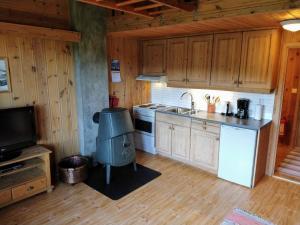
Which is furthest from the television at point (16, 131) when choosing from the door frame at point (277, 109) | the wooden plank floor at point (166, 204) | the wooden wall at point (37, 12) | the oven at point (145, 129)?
the door frame at point (277, 109)

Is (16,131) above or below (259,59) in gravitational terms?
below

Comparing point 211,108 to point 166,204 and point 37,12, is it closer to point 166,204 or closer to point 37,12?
point 166,204

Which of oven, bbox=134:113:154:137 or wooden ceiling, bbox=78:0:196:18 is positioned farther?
oven, bbox=134:113:154:137

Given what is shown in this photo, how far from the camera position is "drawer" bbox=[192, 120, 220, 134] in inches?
136

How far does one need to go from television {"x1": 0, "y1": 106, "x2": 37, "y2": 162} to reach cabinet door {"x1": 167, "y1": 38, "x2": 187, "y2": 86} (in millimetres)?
2383

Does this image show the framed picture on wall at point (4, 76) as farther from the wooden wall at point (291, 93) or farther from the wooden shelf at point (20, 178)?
the wooden wall at point (291, 93)

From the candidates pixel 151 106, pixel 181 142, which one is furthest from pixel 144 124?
pixel 181 142

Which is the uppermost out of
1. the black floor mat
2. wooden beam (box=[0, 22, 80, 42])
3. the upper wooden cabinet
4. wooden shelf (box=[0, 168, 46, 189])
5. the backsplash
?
wooden beam (box=[0, 22, 80, 42])

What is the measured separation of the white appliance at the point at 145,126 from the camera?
4.35 m

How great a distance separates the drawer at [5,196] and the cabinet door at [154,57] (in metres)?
3.04

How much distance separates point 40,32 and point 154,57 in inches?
82.0

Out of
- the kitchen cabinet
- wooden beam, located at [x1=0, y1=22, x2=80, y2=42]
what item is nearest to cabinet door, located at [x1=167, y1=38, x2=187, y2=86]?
the kitchen cabinet

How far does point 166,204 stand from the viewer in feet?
9.47

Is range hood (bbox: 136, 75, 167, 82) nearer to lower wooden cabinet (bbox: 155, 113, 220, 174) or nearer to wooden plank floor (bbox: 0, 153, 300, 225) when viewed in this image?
lower wooden cabinet (bbox: 155, 113, 220, 174)
